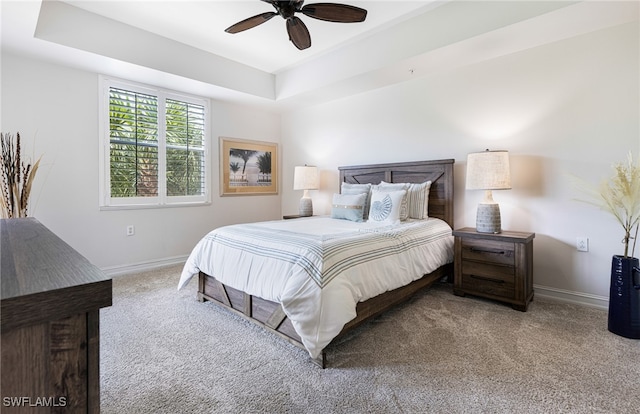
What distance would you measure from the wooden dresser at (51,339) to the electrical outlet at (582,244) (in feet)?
11.6

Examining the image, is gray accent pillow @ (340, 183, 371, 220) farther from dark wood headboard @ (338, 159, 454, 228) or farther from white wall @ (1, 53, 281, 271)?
white wall @ (1, 53, 281, 271)

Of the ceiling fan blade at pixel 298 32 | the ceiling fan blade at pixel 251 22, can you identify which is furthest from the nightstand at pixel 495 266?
the ceiling fan blade at pixel 251 22

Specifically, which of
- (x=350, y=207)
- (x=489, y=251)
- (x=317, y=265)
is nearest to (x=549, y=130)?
(x=489, y=251)

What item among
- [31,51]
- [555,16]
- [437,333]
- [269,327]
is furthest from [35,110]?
[555,16]

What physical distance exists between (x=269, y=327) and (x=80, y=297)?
175cm

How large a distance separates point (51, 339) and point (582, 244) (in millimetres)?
3626

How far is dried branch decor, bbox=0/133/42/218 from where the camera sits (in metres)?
2.75

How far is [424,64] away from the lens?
10.9 ft

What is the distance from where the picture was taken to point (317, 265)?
6.07 ft

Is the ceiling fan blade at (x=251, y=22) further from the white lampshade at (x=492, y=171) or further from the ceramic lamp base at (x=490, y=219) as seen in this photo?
the ceramic lamp base at (x=490, y=219)

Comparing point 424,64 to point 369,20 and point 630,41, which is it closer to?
point 369,20

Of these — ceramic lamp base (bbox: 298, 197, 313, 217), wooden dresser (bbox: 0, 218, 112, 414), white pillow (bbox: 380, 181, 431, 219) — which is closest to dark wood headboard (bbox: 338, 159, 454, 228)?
white pillow (bbox: 380, 181, 431, 219)

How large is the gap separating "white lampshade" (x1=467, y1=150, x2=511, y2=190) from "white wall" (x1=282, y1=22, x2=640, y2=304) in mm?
359

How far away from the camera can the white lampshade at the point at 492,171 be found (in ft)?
9.25
